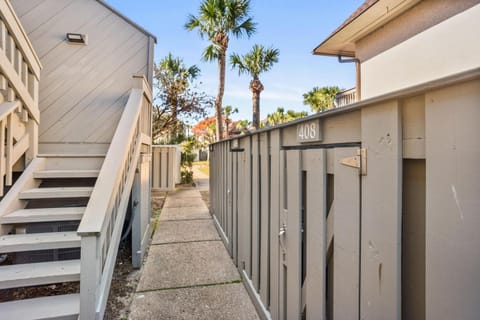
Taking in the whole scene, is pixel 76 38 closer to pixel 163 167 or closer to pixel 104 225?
pixel 104 225

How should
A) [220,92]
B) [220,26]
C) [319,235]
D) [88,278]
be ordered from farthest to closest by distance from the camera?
[220,92], [220,26], [88,278], [319,235]

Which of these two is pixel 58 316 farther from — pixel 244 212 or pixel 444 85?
pixel 444 85

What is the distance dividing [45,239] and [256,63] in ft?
35.1

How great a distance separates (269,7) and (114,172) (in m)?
8.74

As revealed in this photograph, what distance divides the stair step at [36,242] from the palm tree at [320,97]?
15.7 metres

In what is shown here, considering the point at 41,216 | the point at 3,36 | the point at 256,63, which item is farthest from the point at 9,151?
the point at 256,63

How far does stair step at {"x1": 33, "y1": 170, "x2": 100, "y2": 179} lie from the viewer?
2541mm

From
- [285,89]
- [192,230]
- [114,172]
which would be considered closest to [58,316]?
[114,172]

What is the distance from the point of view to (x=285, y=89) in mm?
19531

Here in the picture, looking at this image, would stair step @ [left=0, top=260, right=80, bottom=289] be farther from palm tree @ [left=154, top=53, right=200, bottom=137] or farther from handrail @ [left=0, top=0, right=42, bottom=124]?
palm tree @ [left=154, top=53, right=200, bottom=137]

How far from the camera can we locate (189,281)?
266 centimetres

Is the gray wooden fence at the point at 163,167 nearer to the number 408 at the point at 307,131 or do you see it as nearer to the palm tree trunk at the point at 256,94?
the palm tree trunk at the point at 256,94

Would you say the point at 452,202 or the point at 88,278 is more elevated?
the point at 452,202

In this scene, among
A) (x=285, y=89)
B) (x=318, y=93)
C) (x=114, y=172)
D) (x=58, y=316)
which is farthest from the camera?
(x=285, y=89)
